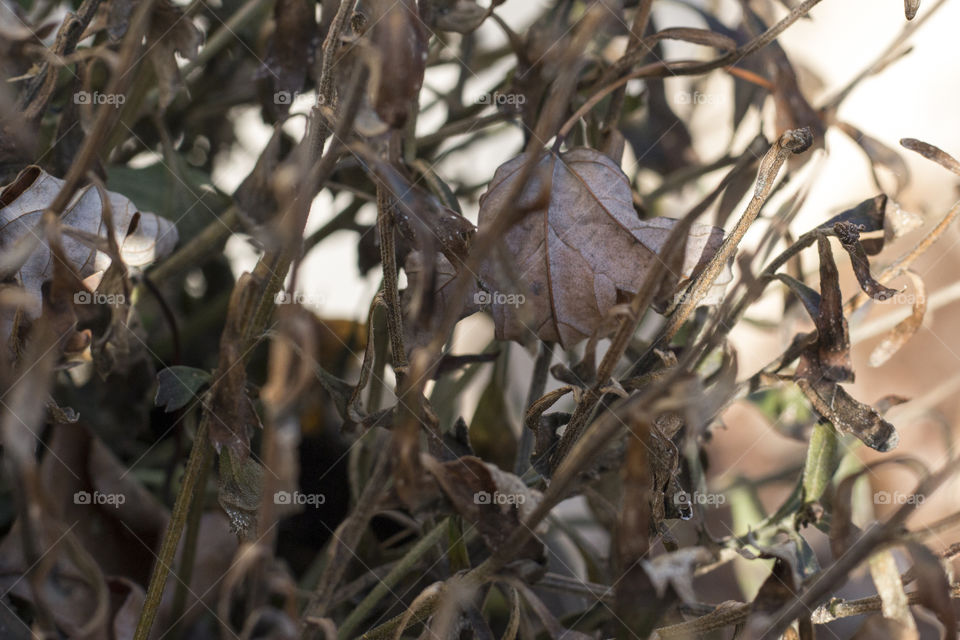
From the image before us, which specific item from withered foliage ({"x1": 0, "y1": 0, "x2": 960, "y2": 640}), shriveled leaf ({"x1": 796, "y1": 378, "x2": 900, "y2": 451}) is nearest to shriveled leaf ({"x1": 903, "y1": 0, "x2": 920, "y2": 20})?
withered foliage ({"x1": 0, "y1": 0, "x2": 960, "y2": 640})

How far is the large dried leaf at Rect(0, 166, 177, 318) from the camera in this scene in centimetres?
26

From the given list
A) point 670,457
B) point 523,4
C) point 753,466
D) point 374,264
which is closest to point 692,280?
point 670,457

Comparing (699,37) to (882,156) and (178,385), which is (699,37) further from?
(178,385)

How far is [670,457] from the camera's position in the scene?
0.80 feet

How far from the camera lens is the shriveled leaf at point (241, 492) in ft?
0.85

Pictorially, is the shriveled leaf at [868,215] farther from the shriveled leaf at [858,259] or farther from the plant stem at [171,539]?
the plant stem at [171,539]

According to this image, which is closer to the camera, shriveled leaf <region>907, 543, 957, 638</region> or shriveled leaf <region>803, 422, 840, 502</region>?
shriveled leaf <region>907, 543, 957, 638</region>

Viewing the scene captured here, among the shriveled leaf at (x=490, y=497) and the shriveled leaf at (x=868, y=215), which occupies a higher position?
the shriveled leaf at (x=868, y=215)

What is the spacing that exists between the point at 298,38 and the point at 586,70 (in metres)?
0.13

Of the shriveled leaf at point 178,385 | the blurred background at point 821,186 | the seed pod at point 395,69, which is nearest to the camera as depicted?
the seed pod at point 395,69

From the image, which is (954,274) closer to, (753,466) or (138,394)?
(753,466)

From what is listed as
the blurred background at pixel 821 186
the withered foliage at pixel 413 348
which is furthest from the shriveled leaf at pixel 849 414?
the blurred background at pixel 821 186

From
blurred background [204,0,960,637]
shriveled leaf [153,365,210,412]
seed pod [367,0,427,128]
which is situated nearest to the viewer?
seed pod [367,0,427,128]

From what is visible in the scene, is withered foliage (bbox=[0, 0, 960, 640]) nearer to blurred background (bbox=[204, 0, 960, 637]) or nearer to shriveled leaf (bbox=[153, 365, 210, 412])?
shriveled leaf (bbox=[153, 365, 210, 412])
